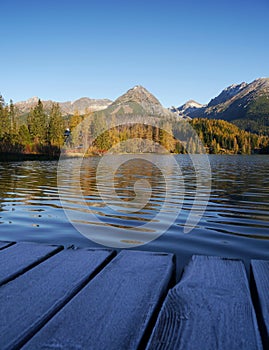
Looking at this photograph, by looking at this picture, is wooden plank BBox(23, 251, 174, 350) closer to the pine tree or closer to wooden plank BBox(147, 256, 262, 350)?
wooden plank BBox(147, 256, 262, 350)

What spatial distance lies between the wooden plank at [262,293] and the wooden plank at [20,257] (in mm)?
1242

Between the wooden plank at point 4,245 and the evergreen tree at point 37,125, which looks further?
the evergreen tree at point 37,125

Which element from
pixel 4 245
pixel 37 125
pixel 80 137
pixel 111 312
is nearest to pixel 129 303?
pixel 111 312

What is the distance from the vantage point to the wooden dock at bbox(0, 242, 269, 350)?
3.90 feet

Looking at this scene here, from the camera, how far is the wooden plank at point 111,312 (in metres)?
1.17

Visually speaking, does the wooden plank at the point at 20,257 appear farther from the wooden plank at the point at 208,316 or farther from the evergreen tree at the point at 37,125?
the evergreen tree at the point at 37,125

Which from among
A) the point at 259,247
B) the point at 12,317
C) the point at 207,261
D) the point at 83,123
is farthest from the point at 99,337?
the point at 83,123

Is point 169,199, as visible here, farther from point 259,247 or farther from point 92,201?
point 259,247

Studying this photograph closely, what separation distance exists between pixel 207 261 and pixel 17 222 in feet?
17.4

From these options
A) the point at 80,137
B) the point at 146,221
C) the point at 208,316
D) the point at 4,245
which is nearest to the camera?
the point at 208,316

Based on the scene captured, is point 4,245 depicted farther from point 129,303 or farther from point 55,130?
point 55,130

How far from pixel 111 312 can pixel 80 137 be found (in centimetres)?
11642

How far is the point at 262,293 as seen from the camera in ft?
5.32

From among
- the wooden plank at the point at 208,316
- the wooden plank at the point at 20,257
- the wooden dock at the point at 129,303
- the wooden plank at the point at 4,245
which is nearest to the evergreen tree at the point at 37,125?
the wooden plank at the point at 4,245
